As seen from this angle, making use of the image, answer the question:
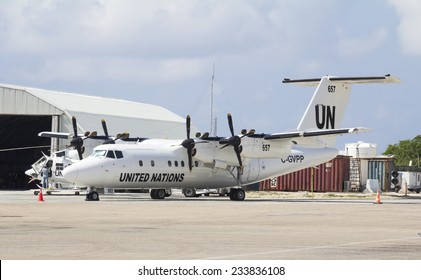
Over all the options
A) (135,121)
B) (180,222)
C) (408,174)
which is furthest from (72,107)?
(180,222)

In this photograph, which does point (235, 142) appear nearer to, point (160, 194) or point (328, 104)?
point (160, 194)

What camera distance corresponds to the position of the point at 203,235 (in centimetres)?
2123

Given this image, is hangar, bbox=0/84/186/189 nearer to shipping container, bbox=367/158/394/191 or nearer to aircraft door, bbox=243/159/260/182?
aircraft door, bbox=243/159/260/182

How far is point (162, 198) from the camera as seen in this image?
162 ft

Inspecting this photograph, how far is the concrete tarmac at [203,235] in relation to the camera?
16859mm

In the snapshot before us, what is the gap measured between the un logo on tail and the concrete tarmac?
19.4 m

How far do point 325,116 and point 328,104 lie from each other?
2.54ft

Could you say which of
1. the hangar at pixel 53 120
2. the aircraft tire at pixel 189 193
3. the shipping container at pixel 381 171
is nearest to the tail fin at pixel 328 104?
the aircraft tire at pixel 189 193

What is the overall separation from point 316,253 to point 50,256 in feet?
17.8

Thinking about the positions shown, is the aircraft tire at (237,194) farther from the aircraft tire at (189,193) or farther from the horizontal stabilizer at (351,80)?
the horizontal stabilizer at (351,80)

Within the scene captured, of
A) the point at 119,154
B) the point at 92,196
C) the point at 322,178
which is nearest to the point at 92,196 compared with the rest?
the point at 92,196

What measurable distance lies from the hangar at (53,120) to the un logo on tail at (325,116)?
19498 mm

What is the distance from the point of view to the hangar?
68.9 meters
